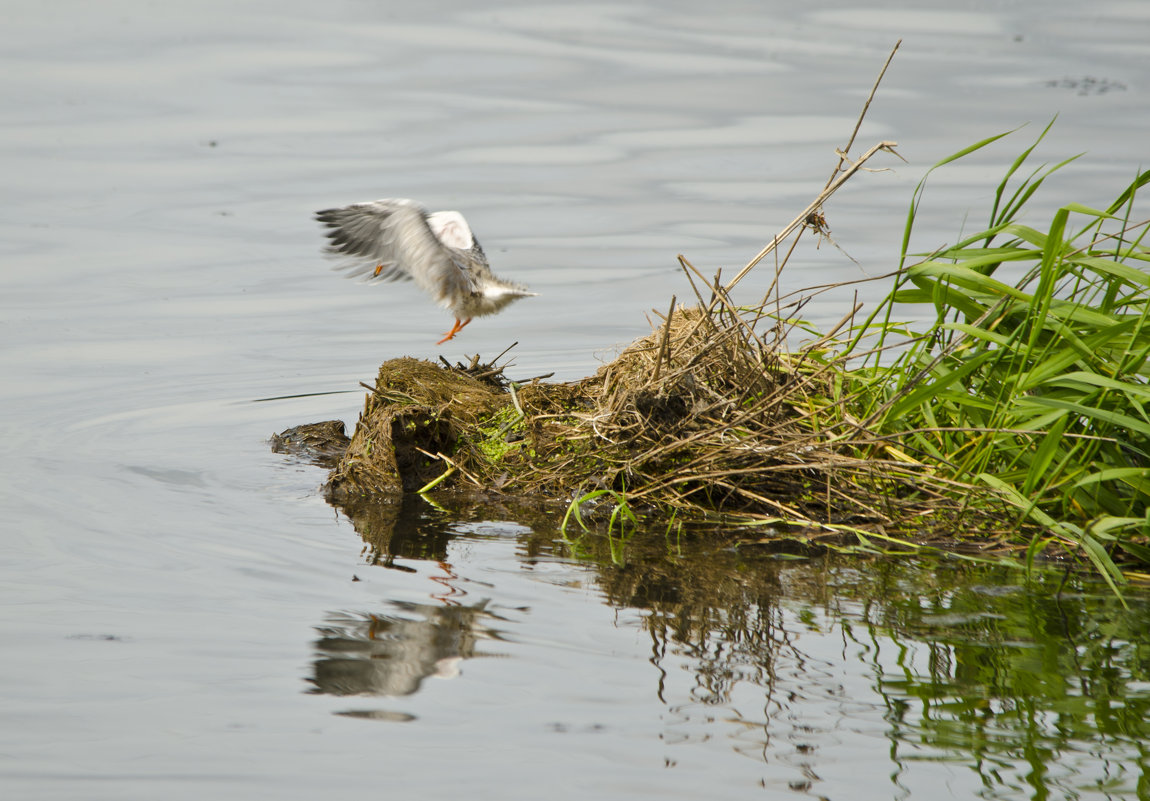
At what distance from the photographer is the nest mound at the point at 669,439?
20.2 ft

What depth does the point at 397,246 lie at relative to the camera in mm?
7992

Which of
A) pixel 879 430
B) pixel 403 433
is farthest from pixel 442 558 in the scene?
pixel 879 430

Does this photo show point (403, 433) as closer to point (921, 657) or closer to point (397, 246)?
point (397, 246)

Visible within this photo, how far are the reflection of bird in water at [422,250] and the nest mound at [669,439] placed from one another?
67 centimetres

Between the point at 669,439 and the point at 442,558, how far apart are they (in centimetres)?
127

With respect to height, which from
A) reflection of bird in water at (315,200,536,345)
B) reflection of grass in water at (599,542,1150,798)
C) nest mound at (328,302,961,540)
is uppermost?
reflection of bird in water at (315,200,536,345)

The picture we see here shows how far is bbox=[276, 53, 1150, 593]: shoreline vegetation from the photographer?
5.65 meters

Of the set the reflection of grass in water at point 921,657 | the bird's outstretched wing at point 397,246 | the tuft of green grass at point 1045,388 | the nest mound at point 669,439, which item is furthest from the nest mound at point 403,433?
the tuft of green grass at point 1045,388

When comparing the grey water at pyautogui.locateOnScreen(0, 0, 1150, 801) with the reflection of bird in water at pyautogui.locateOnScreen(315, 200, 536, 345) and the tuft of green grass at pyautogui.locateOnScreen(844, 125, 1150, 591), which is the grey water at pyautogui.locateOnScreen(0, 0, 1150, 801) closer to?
the tuft of green grass at pyautogui.locateOnScreen(844, 125, 1150, 591)

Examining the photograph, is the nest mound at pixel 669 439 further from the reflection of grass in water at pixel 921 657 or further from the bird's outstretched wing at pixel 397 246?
the bird's outstretched wing at pixel 397 246

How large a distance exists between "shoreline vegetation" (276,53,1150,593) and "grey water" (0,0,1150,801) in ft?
1.13

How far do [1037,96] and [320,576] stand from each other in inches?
674

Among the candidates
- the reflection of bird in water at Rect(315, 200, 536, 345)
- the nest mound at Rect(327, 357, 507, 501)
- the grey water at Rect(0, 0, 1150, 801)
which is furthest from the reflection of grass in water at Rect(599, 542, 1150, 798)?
the reflection of bird in water at Rect(315, 200, 536, 345)

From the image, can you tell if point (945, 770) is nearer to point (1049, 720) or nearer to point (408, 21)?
point (1049, 720)
